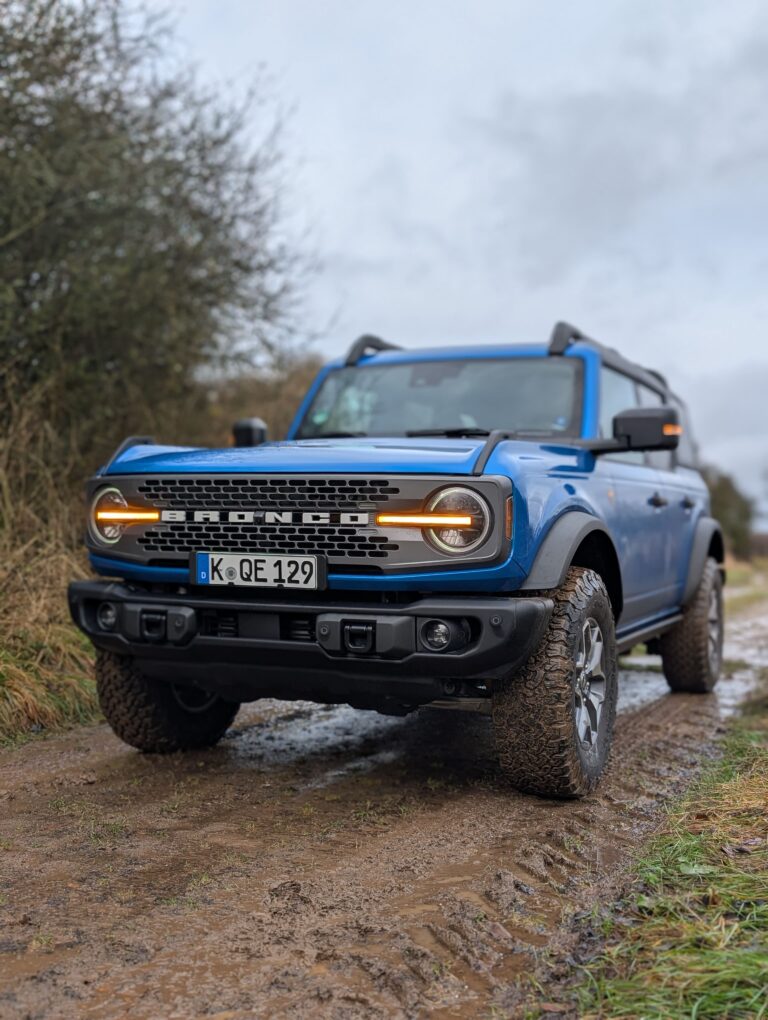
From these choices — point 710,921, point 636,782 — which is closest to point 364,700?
point 636,782

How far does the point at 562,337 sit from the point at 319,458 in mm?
2029

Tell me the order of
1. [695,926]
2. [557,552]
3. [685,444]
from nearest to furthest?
1. [695,926]
2. [557,552]
3. [685,444]

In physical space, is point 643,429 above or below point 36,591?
above

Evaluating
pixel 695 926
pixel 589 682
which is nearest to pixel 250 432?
pixel 589 682

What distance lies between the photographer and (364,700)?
353 centimetres

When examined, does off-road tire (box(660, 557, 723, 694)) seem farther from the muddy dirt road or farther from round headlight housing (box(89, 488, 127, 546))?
round headlight housing (box(89, 488, 127, 546))

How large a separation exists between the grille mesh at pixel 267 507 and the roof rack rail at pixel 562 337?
202 centimetres

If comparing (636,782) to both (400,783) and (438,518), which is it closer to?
(400,783)

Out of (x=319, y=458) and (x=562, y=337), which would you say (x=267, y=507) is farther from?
(x=562, y=337)

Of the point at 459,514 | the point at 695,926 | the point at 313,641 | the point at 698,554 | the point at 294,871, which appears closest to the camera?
the point at 695,926

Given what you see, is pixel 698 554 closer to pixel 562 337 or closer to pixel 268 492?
pixel 562 337

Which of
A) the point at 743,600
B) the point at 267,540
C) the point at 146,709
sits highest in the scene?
the point at 267,540

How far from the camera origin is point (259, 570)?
3439 millimetres

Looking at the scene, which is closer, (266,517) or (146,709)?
(266,517)
